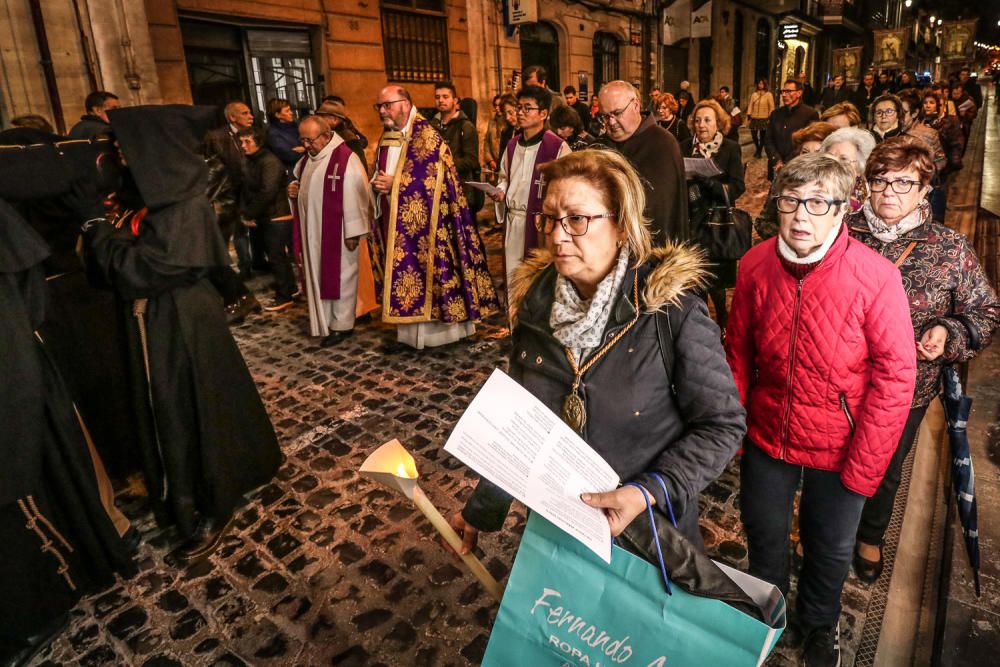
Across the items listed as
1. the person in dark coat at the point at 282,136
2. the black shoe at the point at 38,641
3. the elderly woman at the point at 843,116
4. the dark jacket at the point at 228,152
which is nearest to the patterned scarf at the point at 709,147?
the elderly woman at the point at 843,116

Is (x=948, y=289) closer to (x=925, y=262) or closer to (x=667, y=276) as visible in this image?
(x=925, y=262)

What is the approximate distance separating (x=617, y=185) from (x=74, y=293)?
3.18 m

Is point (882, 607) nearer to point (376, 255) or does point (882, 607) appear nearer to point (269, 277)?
point (376, 255)

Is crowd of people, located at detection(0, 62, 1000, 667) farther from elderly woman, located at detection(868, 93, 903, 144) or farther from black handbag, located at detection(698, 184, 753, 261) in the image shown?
elderly woman, located at detection(868, 93, 903, 144)

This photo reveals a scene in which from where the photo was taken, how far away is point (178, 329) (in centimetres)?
297

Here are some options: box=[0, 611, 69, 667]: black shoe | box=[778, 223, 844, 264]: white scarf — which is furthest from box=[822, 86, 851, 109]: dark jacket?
box=[0, 611, 69, 667]: black shoe

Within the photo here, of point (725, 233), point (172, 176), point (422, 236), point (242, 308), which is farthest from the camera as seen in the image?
point (242, 308)

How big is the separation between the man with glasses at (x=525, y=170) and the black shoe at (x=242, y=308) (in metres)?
3.12

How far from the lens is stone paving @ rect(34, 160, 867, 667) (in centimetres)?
253

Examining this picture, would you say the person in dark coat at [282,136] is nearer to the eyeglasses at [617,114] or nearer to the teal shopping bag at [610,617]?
the eyeglasses at [617,114]

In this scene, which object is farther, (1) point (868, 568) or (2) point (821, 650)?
(1) point (868, 568)

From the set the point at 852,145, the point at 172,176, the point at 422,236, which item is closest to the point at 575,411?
the point at 172,176

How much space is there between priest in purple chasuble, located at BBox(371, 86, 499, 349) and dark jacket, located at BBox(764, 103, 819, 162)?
5897 millimetres

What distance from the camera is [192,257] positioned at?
2.86m
